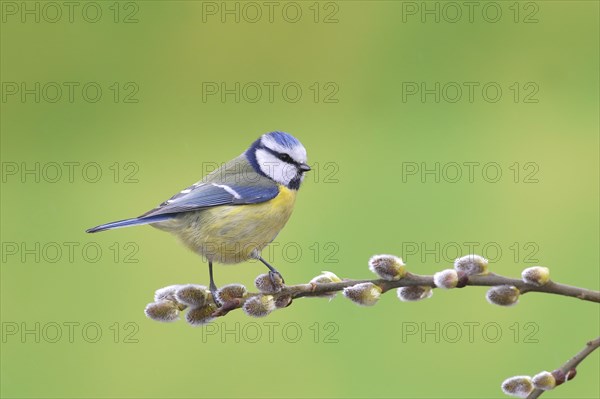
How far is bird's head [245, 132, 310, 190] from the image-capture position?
127 centimetres

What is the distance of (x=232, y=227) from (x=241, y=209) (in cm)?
4

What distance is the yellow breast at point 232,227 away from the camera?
4.17ft

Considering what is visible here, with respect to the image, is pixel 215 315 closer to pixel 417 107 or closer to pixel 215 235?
pixel 215 235

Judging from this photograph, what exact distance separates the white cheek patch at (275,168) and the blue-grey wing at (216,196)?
2 centimetres

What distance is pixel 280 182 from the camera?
1.38 meters

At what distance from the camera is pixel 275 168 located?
4.50 ft

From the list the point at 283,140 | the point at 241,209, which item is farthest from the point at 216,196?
the point at 283,140

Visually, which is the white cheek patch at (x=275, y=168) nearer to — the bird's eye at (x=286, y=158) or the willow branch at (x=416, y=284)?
the bird's eye at (x=286, y=158)

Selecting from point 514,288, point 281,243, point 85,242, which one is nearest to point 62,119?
point 85,242

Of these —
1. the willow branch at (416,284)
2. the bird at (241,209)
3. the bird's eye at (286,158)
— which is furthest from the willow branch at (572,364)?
the bird's eye at (286,158)

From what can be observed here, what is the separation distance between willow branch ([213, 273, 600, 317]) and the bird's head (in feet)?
1.60

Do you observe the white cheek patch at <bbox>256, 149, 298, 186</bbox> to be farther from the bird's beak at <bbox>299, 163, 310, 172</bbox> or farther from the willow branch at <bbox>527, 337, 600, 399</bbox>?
the willow branch at <bbox>527, 337, 600, 399</bbox>

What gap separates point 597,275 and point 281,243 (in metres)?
0.96

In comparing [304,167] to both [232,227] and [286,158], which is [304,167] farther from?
[232,227]
